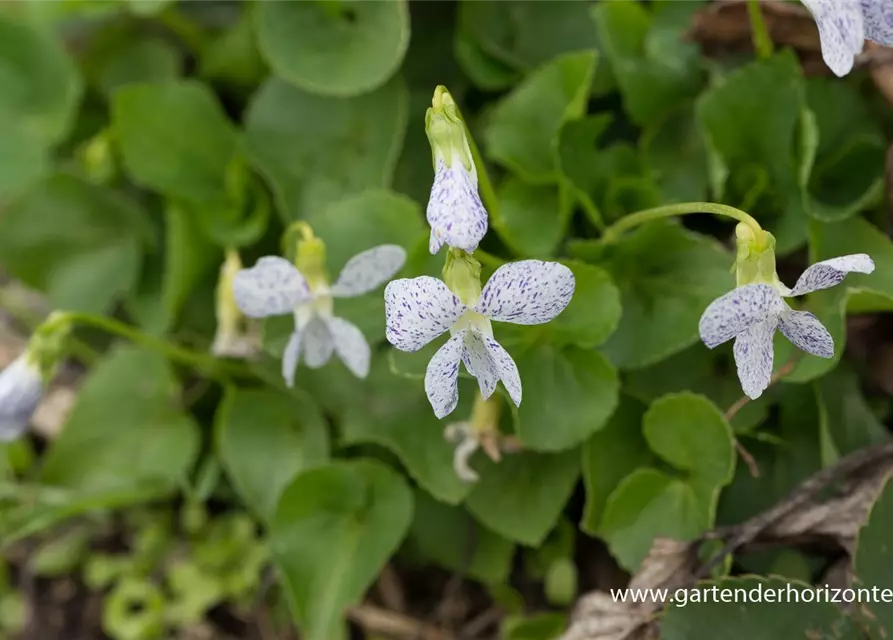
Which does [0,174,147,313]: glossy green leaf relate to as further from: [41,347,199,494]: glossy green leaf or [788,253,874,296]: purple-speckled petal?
[788,253,874,296]: purple-speckled petal

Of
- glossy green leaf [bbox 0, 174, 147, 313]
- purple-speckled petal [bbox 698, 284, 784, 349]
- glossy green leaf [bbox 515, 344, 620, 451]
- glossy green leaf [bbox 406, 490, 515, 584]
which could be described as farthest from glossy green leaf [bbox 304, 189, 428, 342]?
glossy green leaf [bbox 0, 174, 147, 313]

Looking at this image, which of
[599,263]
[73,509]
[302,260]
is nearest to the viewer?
[302,260]

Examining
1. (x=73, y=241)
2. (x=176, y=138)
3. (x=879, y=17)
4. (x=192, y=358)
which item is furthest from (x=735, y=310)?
(x=73, y=241)

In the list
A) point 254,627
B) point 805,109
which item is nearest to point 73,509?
point 254,627

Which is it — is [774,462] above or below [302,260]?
below

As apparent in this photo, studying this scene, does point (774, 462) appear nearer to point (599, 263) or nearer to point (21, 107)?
point (599, 263)

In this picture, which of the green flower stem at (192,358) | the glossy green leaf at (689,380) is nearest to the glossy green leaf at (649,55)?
the glossy green leaf at (689,380)
